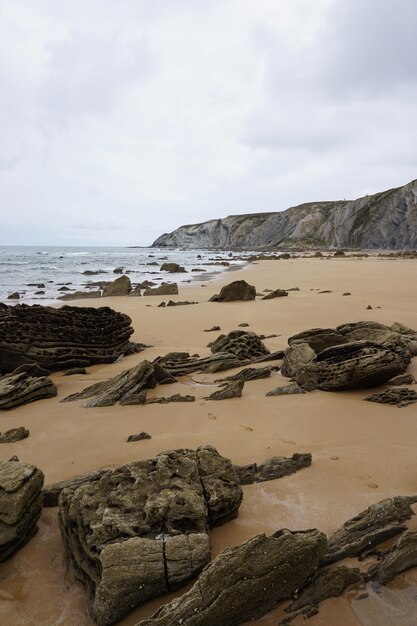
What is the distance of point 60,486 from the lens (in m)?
3.26

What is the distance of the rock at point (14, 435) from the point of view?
14.0ft

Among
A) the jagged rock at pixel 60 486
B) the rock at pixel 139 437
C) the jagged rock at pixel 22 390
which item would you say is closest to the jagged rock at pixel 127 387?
the jagged rock at pixel 22 390

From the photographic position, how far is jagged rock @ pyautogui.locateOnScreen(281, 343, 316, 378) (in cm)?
586

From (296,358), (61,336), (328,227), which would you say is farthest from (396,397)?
(328,227)

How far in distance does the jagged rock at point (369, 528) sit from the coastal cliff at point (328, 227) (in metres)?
68.7

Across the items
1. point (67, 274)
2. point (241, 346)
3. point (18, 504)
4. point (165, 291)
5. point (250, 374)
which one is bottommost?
point (67, 274)

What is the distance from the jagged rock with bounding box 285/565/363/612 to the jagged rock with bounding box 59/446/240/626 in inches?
21.5

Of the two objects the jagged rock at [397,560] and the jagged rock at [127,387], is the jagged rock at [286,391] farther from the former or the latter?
the jagged rock at [397,560]

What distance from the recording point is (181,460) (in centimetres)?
315

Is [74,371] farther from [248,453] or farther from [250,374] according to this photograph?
[248,453]

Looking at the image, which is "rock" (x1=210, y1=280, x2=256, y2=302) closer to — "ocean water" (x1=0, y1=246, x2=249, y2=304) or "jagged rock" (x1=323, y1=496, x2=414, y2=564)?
"ocean water" (x1=0, y1=246, x2=249, y2=304)

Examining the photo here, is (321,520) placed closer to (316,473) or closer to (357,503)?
(357,503)

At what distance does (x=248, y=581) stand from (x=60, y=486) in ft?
5.77

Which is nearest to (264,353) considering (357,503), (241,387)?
(241,387)
